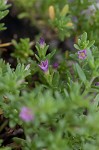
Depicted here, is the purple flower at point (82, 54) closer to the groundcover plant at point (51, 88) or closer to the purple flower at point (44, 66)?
the groundcover plant at point (51, 88)

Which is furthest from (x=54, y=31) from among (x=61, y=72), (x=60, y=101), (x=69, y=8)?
(x=60, y=101)

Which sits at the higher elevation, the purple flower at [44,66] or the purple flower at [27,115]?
the purple flower at [44,66]

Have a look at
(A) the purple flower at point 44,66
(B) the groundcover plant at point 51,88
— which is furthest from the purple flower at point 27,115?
(A) the purple flower at point 44,66

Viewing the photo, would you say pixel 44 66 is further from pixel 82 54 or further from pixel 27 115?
pixel 27 115

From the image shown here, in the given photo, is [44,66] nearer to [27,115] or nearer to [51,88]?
[51,88]

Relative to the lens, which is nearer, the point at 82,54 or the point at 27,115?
the point at 27,115

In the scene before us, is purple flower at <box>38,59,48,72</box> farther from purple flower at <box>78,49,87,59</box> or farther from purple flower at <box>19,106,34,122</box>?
purple flower at <box>19,106,34,122</box>

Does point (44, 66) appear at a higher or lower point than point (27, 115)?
higher

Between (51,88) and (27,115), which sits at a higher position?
(51,88)

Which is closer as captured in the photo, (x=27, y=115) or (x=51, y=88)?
(x=27, y=115)

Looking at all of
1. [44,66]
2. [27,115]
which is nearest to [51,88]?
[44,66]
